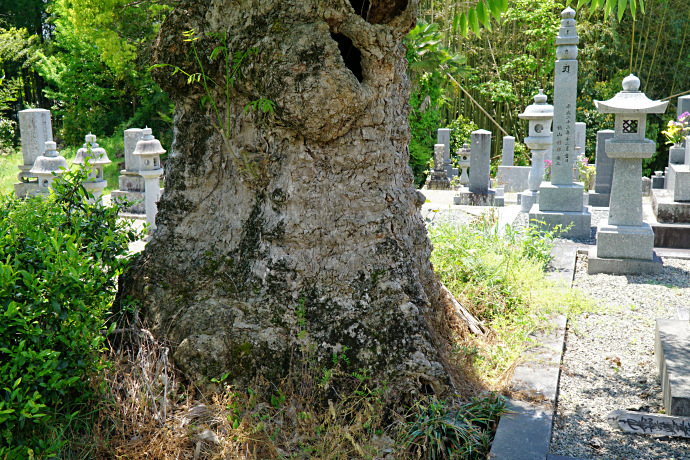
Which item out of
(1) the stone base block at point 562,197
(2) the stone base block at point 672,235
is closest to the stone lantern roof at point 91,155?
(1) the stone base block at point 562,197

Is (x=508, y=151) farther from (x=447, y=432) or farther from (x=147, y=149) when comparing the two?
(x=447, y=432)

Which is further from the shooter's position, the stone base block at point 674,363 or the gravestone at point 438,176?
the gravestone at point 438,176

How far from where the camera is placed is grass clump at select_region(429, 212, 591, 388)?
3977 mm

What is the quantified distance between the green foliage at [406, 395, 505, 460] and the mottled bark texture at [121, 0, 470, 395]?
171 millimetres

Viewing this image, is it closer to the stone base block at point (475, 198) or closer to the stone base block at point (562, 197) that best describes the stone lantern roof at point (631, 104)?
the stone base block at point (562, 197)

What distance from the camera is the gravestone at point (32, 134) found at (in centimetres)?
1306

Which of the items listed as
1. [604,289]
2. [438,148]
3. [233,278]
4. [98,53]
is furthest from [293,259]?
[98,53]

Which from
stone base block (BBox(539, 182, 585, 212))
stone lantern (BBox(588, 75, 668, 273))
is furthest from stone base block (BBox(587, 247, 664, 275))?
stone base block (BBox(539, 182, 585, 212))

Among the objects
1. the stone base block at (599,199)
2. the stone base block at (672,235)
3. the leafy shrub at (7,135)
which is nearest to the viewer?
the stone base block at (672,235)

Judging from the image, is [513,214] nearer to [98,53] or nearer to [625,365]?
Result: [625,365]

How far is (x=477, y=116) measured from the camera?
22234 mm

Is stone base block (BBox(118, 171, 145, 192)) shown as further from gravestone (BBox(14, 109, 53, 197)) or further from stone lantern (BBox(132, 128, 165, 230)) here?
Result: stone lantern (BBox(132, 128, 165, 230))

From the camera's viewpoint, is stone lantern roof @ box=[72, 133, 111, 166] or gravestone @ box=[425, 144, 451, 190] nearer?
stone lantern roof @ box=[72, 133, 111, 166]

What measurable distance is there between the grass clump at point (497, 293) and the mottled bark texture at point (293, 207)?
31.9 inches
